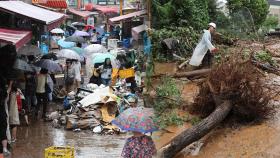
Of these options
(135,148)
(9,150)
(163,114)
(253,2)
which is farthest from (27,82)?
(253,2)

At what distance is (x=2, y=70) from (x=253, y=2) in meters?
21.6

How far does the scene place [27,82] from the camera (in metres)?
13.2

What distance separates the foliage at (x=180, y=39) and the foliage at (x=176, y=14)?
3.64 ft

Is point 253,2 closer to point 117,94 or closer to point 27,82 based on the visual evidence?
point 117,94

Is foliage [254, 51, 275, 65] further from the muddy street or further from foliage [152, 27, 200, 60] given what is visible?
foliage [152, 27, 200, 60]

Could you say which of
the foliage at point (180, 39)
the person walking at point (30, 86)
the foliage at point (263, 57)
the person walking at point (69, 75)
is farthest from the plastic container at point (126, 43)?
the foliage at point (263, 57)

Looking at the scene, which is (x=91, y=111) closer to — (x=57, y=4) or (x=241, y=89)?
(x=241, y=89)

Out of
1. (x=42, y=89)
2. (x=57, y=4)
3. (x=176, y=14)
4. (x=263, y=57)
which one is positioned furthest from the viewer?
(x=57, y=4)

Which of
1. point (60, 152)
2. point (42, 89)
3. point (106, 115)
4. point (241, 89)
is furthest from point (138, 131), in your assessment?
point (42, 89)

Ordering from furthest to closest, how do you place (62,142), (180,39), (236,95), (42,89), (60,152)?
(180,39) < (42,89) < (62,142) < (236,95) < (60,152)

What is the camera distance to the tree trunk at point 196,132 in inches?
328

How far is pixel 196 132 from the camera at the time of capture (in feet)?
27.9

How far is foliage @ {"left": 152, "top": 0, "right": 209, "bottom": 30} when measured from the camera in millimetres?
20422

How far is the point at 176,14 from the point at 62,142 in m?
10.9
